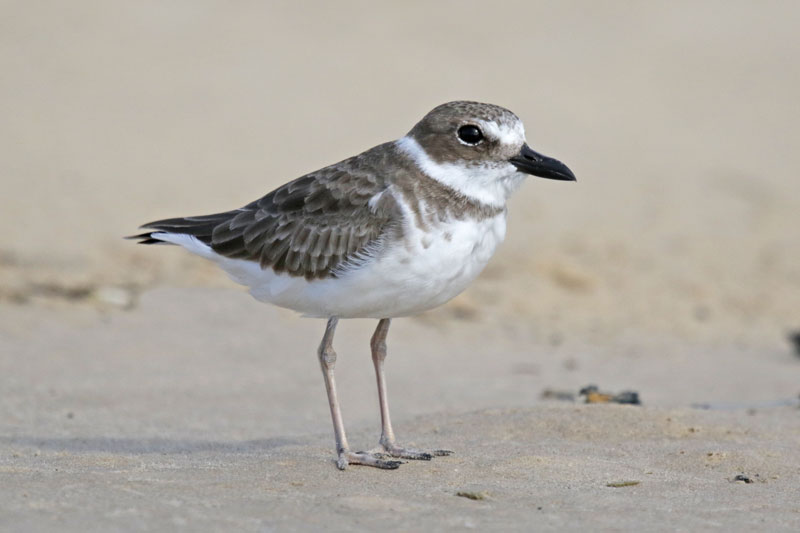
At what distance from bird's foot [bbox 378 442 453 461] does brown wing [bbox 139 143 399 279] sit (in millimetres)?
1129

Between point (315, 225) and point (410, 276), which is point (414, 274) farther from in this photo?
point (315, 225)

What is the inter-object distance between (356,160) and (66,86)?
12.1 metres

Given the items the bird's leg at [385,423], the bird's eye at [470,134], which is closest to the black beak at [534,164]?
the bird's eye at [470,134]

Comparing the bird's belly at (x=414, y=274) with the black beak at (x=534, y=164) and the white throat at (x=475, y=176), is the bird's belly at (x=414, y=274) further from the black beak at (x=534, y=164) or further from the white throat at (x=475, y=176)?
the black beak at (x=534, y=164)

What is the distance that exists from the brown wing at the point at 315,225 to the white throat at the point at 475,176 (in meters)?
0.28

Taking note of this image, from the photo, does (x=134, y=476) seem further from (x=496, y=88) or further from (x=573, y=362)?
(x=496, y=88)

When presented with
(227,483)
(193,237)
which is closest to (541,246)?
(193,237)

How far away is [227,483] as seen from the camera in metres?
5.67

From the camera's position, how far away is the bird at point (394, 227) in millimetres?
6336

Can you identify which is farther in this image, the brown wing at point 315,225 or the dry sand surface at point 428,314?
the brown wing at point 315,225

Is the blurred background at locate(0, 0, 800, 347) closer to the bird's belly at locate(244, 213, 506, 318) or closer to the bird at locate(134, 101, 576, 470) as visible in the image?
the bird at locate(134, 101, 576, 470)

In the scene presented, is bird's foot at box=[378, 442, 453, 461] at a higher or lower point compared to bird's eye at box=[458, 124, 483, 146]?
lower

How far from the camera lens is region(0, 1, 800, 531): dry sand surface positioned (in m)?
5.87

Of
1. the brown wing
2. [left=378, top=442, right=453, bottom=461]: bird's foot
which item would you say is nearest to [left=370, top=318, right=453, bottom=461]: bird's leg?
[left=378, top=442, right=453, bottom=461]: bird's foot
